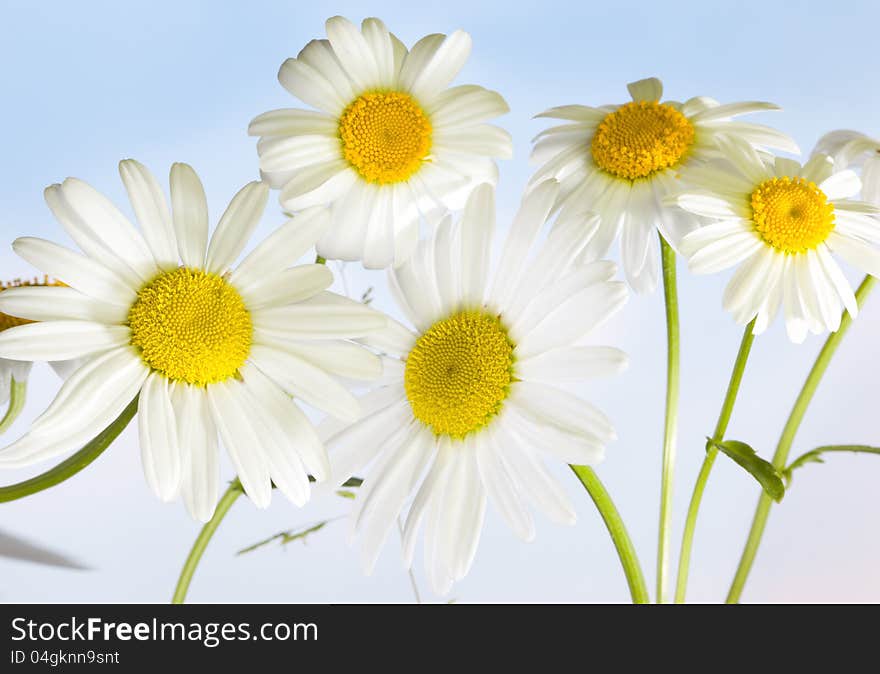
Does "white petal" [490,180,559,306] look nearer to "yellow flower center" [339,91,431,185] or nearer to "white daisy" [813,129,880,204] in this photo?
"yellow flower center" [339,91,431,185]

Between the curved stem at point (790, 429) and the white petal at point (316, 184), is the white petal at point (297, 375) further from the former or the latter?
the curved stem at point (790, 429)

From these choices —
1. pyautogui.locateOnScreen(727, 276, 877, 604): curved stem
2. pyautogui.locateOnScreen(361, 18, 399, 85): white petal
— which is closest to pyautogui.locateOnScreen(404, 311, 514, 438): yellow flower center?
pyautogui.locateOnScreen(361, 18, 399, 85): white petal

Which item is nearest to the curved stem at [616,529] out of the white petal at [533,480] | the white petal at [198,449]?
the white petal at [533,480]

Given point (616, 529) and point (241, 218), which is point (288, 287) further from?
point (616, 529)

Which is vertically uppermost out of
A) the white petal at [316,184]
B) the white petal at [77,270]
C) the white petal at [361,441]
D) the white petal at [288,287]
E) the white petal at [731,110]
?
the white petal at [731,110]

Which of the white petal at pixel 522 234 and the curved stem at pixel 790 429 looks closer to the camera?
the white petal at pixel 522 234

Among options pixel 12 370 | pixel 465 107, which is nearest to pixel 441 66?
pixel 465 107
